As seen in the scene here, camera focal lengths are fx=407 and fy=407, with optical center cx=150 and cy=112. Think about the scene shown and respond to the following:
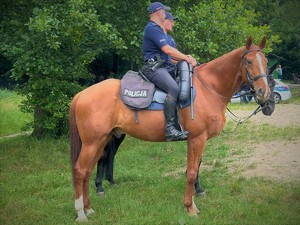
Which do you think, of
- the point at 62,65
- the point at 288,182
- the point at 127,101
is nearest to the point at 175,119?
the point at 127,101

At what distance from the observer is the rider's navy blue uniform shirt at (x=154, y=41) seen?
19.9 ft

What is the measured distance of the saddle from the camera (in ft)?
19.6

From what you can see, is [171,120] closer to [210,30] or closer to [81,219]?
[81,219]

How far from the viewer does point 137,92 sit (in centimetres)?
613

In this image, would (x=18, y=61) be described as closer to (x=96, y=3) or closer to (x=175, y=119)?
(x=96, y=3)

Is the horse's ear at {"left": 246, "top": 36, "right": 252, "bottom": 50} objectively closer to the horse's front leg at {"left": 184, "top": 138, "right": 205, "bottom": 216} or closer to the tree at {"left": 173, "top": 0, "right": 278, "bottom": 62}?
the horse's front leg at {"left": 184, "top": 138, "right": 205, "bottom": 216}

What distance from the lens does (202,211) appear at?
6.09 m

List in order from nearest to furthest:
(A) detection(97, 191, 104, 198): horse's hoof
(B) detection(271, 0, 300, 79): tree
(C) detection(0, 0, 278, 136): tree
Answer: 1. (A) detection(97, 191, 104, 198): horse's hoof
2. (C) detection(0, 0, 278, 136): tree
3. (B) detection(271, 0, 300, 79): tree

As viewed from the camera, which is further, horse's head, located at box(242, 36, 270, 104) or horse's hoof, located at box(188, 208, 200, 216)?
horse's hoof, located at box(188, 208, 200, 216)

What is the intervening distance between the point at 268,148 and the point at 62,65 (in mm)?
5695

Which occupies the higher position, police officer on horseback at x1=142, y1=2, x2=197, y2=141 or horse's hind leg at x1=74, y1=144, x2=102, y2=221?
police officer on horseback at x1=142, y1=2, x2=197, y2=141

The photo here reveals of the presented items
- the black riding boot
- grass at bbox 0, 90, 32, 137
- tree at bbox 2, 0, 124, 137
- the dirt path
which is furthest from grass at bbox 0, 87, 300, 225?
grass at bbox 0, 90, 32, 137

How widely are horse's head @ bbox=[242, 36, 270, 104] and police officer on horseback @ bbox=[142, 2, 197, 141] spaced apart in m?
0.79

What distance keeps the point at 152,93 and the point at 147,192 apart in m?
1.91
